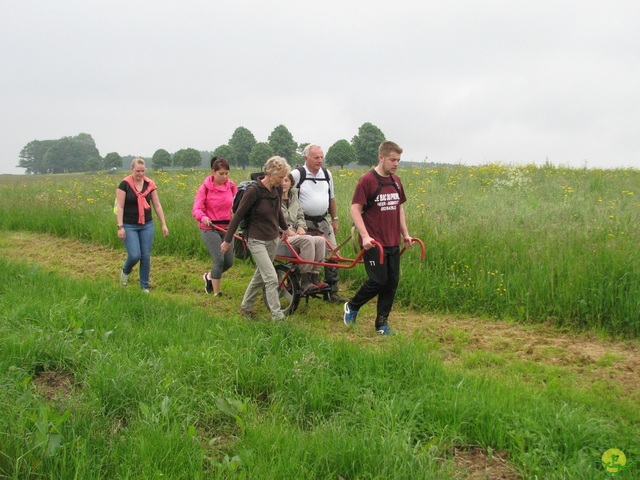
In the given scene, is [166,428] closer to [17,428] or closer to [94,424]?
[94,424]

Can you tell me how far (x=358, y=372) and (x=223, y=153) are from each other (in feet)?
154

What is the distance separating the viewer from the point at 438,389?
417 cm

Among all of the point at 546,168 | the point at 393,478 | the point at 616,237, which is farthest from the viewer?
the point at 546,168

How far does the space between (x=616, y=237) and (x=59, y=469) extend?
702 centimetres

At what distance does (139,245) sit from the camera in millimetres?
7809

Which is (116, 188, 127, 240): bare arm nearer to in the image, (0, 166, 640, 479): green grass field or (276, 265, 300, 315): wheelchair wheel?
(0, 166, 640, 479): green grass field

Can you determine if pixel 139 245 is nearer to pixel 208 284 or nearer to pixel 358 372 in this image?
pixel 208 284

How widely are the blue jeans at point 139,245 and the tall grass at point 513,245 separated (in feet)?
7.73

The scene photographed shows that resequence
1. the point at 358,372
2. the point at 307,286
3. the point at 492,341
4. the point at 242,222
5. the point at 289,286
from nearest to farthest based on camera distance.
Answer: the point at 358,372, the point at 492,341, the point at 242,222, the point at 307,286, the point at 289,286

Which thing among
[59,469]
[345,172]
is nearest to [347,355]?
[59,469]

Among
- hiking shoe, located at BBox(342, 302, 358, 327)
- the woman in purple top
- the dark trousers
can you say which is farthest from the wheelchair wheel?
the woman in purple top

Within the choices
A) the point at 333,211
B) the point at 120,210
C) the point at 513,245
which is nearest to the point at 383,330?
the point at 333,211

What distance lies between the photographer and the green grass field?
324cm

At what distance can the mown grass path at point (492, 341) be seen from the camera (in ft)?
15.7
